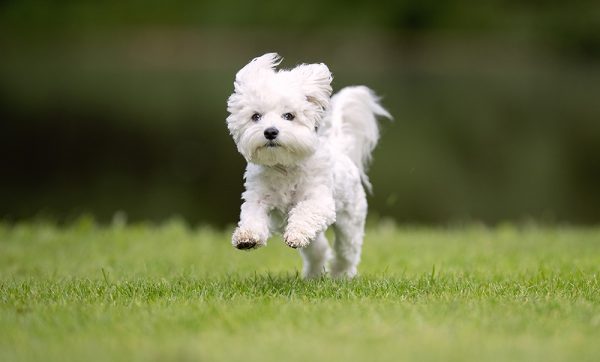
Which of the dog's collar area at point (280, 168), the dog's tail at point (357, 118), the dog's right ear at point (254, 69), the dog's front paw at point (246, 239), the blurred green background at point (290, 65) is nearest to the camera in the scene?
the dog's front paw at point (246, 239)

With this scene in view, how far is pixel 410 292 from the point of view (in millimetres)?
6496

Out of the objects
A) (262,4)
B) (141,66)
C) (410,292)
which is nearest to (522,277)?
(410,292)

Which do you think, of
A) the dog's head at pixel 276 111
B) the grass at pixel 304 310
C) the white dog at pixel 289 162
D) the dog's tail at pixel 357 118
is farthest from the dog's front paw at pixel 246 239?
the dog's tail at pixel 357 118

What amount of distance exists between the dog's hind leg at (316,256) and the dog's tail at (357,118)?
0.83 meters

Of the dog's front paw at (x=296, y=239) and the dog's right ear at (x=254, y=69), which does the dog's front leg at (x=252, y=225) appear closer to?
the dog's front paw at (x=296, y=239)

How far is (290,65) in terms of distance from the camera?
11047mm

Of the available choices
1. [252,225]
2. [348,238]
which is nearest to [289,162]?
[252,225]

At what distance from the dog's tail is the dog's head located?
1.39 metres

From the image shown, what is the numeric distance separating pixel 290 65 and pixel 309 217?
15.4ft

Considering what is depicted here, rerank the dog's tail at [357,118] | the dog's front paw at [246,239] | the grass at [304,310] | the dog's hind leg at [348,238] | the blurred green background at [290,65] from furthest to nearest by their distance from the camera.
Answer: the blurred green background at [290,65] < the dog's tail at [357,118] < the dog's hind leg at [348,238] < the dog's front paw at [246,239] < the grass at [304,310]

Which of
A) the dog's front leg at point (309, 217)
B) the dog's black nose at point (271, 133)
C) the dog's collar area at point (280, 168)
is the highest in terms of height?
the dog's black nose at point (271, 133)

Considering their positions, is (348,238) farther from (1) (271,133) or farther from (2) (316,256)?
(1) (271,133)

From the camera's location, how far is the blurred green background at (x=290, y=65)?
18516 mm

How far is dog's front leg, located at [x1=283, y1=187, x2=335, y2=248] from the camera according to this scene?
6.47 m
